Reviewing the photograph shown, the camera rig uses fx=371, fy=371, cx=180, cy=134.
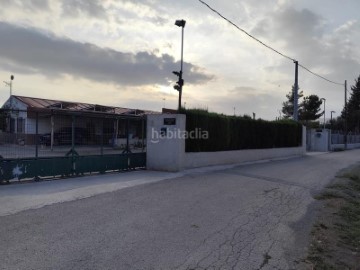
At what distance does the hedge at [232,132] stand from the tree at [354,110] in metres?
56.3

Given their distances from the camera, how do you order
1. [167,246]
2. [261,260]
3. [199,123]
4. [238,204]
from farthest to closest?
[199,123]
[238,204]
[167,246]
[261,260]

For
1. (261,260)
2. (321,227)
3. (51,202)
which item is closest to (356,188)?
(321,227)

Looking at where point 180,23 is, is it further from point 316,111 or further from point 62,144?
point 316,111

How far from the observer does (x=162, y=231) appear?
20.7 feet

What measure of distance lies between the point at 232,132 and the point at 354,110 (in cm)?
6927

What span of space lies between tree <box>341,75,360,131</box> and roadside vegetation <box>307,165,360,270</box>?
7189cm

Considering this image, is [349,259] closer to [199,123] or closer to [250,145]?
[199,123]

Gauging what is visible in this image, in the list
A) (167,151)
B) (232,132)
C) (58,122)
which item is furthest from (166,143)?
(232,132)

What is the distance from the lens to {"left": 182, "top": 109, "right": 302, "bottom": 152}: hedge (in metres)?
16.2

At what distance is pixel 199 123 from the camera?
1645 cm

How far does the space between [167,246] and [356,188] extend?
9.77 m

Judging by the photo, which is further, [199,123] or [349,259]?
[199,123]

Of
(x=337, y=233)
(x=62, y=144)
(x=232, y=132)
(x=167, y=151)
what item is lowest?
(x=337, y=233)

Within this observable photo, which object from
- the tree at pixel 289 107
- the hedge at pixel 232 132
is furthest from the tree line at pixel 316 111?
the hedge at pixel 232 132
